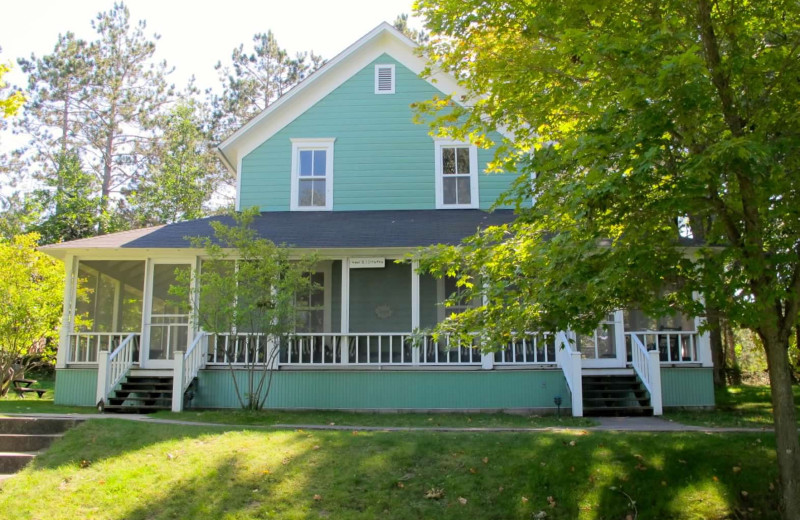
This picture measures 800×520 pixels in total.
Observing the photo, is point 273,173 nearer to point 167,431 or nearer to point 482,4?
point 167,431

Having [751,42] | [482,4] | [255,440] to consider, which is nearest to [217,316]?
[255,440]

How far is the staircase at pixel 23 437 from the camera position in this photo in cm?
892

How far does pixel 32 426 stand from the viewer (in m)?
9.95

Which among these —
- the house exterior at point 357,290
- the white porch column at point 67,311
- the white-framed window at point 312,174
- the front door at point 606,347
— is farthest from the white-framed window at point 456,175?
the white porch column at point 67,311

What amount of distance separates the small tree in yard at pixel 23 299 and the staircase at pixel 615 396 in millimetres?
12963

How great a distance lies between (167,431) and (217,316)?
120 inches

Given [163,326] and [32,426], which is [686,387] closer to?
[163,326]

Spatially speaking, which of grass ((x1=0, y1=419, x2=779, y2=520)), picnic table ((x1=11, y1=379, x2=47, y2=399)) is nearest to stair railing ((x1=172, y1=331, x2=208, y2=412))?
grass ((x1=0, y1=419, x2=779, y2=520))

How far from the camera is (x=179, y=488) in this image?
25.4ft

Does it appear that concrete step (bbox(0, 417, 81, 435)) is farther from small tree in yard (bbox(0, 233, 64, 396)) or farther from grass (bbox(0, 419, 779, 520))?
small tree in yard (bbox(0, 233, 64, 396))

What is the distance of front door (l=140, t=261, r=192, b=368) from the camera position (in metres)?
14.9

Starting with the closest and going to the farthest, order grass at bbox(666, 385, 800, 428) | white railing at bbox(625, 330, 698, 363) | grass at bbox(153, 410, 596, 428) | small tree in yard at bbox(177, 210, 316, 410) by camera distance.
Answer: grass at bbox(153, 410, 596, 428)
grass at bbox(666, 385, 800, 428)
small tree in yard at bbox(177, 210, 316, 410)
white railing at bbox(625, 330, 698, 363)

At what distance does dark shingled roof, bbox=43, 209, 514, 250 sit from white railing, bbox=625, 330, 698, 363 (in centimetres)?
393

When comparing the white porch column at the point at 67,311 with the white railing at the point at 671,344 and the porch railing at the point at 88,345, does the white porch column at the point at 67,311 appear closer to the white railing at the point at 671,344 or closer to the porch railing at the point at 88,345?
the porch railing at the point at 88,345
